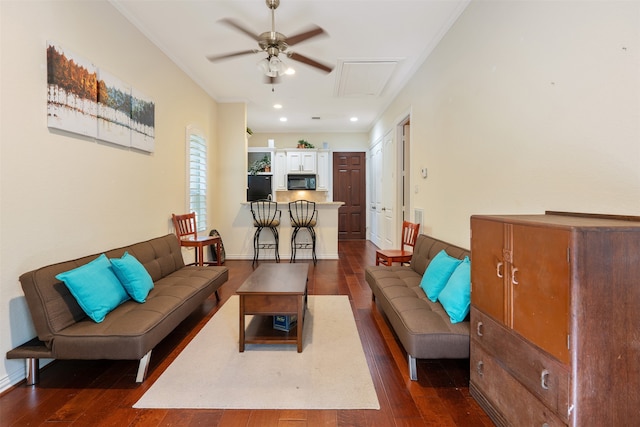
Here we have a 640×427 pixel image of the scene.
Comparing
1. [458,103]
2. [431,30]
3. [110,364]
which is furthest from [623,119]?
[110,364]

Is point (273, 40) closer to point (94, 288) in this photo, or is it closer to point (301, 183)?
point (94, 288)

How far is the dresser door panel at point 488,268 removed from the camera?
A: 4.65 ft

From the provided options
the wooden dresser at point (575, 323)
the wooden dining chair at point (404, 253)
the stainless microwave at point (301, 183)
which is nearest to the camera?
the wooden dresser at point (575, 323)

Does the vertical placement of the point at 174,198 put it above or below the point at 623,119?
below

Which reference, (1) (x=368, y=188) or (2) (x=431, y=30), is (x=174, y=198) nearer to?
(2) (x=431, y=30)

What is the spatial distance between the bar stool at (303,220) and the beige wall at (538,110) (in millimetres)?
2502

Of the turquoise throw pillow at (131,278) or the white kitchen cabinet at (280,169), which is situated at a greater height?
the white kitchen cabinet at (280,169)

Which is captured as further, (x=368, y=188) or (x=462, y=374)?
(x=368, y=188)

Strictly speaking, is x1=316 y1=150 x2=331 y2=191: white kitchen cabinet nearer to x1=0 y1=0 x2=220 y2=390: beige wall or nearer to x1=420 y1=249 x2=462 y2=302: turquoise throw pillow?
x1=0 y1=0 x2=220 y2=390: beige wall

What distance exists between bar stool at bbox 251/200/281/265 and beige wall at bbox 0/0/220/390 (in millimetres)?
1967

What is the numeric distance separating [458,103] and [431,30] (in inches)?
36.6

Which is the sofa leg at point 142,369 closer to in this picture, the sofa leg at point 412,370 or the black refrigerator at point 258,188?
the sofa leg at point 412,370

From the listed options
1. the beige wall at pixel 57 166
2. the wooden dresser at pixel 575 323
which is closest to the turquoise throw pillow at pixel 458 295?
the wooden dresser at pixel 575 323

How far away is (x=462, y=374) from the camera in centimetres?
186
